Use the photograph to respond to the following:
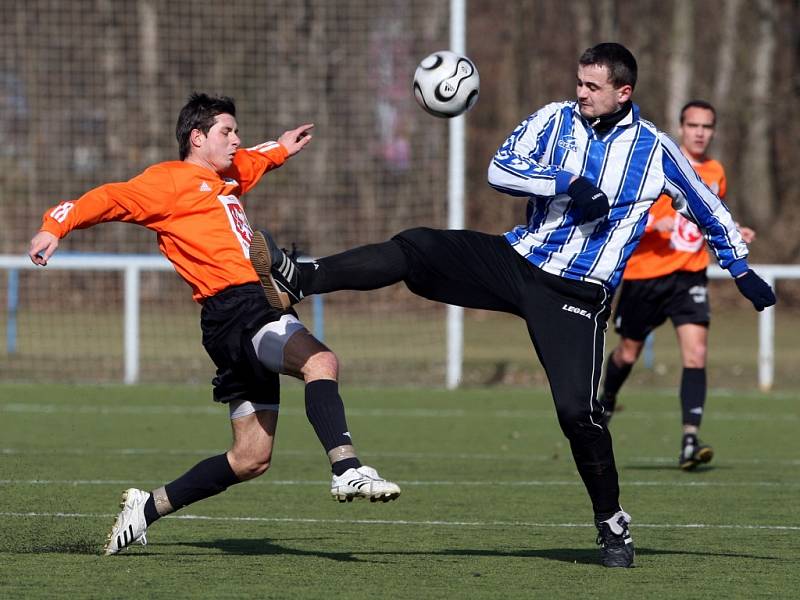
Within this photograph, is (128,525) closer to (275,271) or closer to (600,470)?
(275,271)

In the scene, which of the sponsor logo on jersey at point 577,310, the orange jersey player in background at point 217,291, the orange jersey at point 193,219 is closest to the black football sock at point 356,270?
the orange jersey player in background at point 217,291

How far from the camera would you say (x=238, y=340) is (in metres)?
5.96

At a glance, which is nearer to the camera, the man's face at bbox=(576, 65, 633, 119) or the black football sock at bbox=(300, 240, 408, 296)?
the black football sock at bbox=(300, 240, 408, 296)

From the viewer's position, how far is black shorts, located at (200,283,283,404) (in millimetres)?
5949

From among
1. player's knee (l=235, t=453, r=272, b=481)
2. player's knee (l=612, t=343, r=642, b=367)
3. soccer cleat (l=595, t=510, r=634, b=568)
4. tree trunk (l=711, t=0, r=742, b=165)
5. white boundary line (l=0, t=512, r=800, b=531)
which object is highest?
tree trunk (l=711, t=0, r=742, b=165)

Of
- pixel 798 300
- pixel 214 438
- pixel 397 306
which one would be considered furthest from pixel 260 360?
pixel 798 300

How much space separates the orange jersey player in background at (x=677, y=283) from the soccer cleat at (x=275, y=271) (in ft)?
14.0

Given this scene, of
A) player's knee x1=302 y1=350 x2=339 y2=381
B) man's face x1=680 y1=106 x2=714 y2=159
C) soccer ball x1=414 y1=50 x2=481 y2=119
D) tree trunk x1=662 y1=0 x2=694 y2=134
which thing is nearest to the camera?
player's knee x1=302 y1=350 x2=339 y2=381

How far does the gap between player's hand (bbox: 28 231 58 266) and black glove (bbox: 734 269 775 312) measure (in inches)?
109

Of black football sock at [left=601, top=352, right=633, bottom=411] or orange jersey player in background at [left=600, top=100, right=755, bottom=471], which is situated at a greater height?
orange jersey player in background at [left=600, top=100, right=755, bottom=471]

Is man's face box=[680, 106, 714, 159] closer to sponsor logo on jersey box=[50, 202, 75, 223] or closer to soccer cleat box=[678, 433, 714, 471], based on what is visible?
soccer cleat box=[678, 433, 714, 471]

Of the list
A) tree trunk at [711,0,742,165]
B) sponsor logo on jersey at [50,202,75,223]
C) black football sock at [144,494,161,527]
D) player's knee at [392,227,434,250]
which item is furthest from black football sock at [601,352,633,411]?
tree trunk at [711,0,742,165]

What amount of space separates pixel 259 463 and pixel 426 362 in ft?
34.4

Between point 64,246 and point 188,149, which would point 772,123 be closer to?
point 64,246
